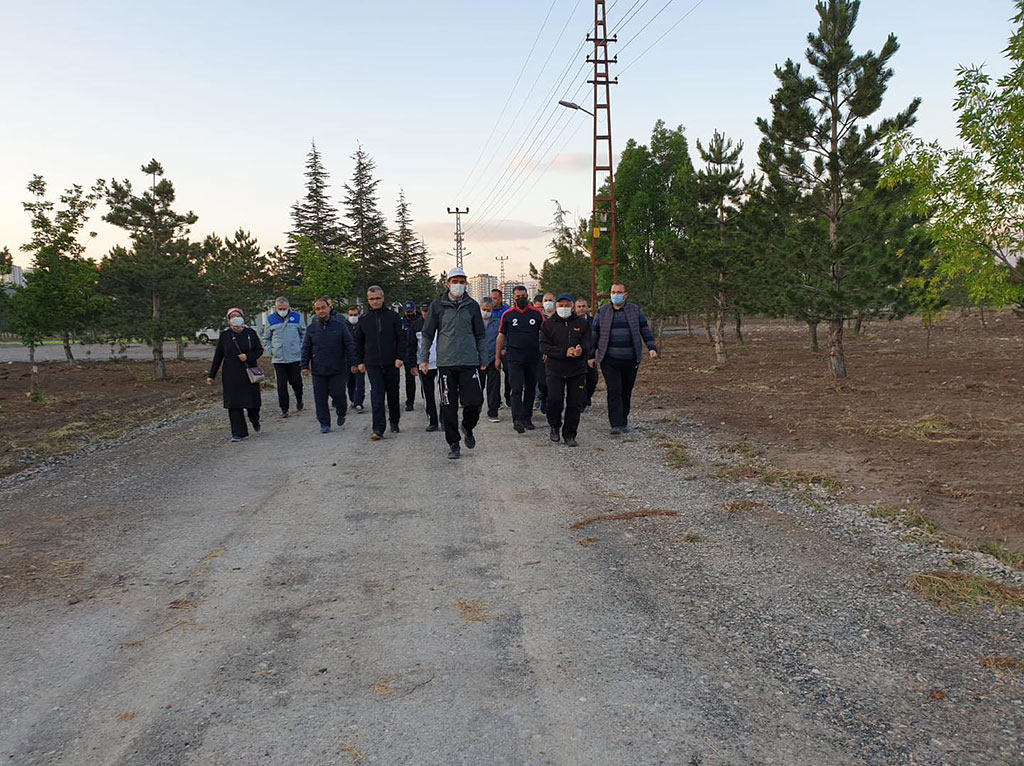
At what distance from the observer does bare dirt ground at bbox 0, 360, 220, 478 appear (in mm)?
10500

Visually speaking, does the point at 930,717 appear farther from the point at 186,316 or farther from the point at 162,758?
the point at 186,316

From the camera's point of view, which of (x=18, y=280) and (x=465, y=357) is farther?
(x=18, y=280)

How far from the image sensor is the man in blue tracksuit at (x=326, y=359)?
1077cm

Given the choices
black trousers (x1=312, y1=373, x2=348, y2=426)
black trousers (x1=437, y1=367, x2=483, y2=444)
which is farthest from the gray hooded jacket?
black trousers (x1=312, y1=373, x2=348, y2=426)

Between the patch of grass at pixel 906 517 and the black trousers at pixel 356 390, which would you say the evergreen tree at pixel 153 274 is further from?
the patch of grass at pixel 906 517

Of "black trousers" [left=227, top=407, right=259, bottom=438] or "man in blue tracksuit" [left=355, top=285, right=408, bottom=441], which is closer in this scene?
"man in blue tracksuit" [left=355, top=285, right=408, bottom=441]

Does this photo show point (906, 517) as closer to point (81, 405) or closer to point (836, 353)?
point (836, 353)

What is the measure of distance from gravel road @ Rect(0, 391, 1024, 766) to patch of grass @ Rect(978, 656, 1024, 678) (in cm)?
5

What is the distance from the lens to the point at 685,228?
80.4 ft

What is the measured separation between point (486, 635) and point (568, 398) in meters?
5.84

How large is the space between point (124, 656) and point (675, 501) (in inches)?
180

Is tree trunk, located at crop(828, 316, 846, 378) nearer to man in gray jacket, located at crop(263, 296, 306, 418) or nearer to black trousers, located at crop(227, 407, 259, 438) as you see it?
man in gray jacket, located at crop(263, 296, 306, 418)

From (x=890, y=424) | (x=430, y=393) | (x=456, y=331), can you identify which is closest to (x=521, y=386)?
(x=430, y=393)

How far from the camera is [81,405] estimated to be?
16.0 meters
